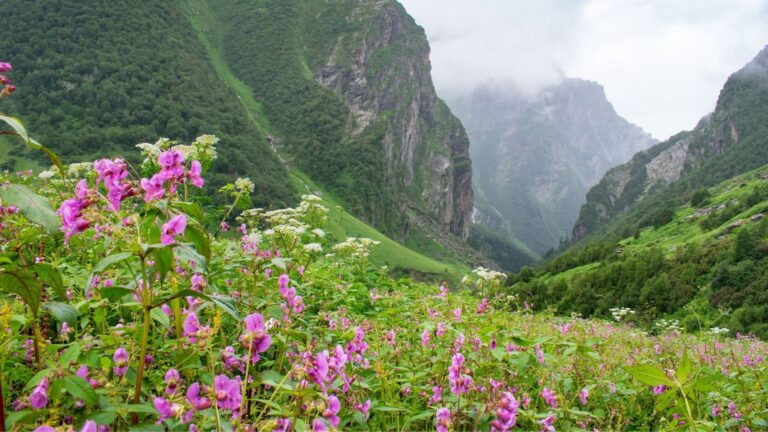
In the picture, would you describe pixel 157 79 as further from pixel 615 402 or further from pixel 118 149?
pixel 615 402

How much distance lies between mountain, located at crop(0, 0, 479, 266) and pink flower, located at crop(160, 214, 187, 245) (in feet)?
267

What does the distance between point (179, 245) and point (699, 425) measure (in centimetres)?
325

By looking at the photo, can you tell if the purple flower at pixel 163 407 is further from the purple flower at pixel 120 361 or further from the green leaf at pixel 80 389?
the purple flower at pixel 120 361

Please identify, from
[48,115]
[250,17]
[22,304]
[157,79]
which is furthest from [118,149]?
[250,17]

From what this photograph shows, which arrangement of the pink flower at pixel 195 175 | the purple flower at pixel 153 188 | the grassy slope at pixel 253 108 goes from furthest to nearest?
the grassy slope at pixel 253 108, the pink flower at pixel 195 175, the purple flower at pixel 153 188

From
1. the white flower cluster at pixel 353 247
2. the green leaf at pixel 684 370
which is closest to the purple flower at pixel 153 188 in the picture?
the green leaf at pixel 684 370

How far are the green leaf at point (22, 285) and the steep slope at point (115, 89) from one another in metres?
84.3

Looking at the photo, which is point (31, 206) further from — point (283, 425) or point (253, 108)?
point (253, 108)

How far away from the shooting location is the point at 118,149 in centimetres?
8494

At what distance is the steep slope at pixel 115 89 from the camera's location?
287 feet

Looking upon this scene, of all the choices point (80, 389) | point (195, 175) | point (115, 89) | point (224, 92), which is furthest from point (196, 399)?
point (224, 92)

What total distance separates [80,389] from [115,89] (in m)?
120

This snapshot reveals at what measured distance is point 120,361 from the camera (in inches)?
81.2

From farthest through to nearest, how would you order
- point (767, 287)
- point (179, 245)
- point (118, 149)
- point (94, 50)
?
point (94, 50) < point (118, 149) < point (767, 287) < point (179, 245)
